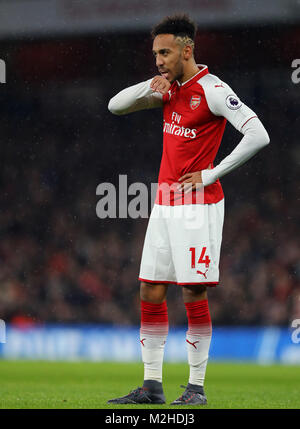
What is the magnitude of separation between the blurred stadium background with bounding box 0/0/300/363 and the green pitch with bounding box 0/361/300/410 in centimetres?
152

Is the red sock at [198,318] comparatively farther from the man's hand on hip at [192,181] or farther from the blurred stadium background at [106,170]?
the blurred stadium background at [106,170]

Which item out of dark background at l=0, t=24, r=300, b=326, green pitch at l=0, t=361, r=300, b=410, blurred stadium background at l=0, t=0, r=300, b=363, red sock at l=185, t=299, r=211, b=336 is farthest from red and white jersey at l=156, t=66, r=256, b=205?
dark background at l=0, t=24, r=300, b=326

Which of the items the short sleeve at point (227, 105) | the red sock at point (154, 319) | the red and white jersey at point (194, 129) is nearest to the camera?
the short sleeve at point (227, 105)

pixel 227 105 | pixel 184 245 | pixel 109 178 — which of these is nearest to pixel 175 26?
pixel 227 105

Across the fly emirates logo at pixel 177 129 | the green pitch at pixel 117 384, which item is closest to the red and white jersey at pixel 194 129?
the fly emirates logo at pixel 177 129

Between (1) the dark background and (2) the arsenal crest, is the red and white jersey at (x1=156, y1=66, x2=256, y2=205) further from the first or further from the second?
(1) the dark background

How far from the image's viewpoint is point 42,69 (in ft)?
48.1

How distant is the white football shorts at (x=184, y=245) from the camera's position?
468 cm

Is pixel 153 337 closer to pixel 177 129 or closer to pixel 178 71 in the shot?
pixel 177 129

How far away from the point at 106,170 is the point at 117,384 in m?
8.64

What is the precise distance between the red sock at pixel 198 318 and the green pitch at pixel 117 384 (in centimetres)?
43

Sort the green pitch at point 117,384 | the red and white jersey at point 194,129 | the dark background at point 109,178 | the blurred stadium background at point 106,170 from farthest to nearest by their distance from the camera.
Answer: the dark background at point 109,178 → the blurred stadium background at point 106,170 → the green pitch at point 117,384 → the red and white jersey at point 194,129

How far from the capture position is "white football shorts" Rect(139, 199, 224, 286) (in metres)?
4.68

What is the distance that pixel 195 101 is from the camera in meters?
4.77
